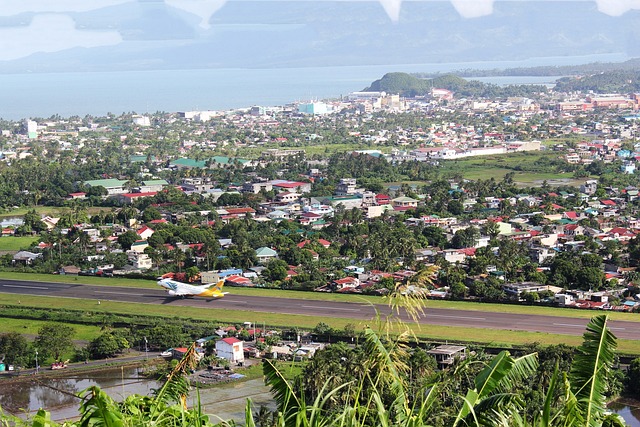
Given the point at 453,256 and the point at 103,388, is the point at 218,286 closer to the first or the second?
the point at 453,256

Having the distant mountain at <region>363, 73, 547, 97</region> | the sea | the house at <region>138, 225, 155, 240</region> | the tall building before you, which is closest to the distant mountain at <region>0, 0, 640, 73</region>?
the sea

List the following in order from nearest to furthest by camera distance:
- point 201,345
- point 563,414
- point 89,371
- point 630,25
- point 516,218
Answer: point 563,414
point 89,371
point 201,345
point 516,218
point 630,25

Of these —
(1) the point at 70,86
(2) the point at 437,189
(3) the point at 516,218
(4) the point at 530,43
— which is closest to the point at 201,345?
(3) the point at 516,218

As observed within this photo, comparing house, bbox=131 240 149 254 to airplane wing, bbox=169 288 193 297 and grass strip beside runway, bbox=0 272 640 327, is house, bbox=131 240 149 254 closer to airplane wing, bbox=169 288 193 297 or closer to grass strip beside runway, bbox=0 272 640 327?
grass strip beside runway, bbox=0 272 640 327

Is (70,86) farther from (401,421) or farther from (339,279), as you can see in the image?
(401,421)

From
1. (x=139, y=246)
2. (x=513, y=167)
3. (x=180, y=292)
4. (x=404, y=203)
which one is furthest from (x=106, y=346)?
(x=513, y=167)
